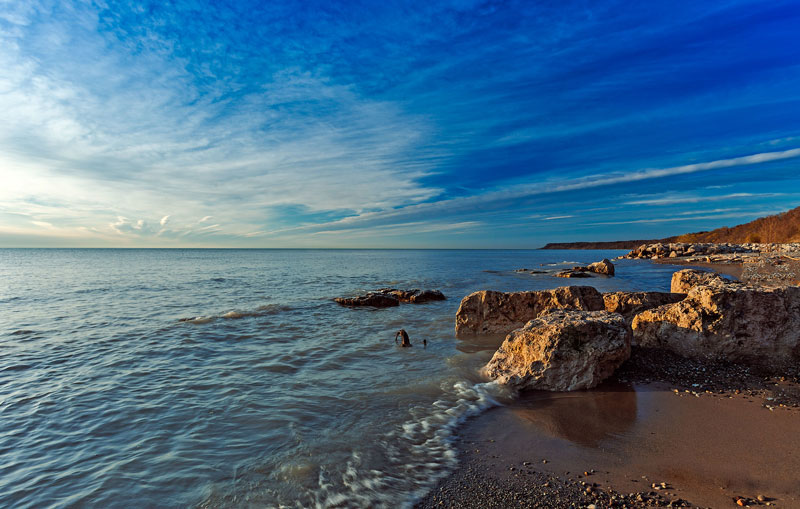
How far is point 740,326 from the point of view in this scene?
6812 mm

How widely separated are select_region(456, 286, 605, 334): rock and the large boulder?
4.10 meters

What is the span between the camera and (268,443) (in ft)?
16.9

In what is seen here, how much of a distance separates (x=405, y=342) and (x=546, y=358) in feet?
15.5

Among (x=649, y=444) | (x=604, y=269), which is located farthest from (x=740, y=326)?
(x=604, y=269)

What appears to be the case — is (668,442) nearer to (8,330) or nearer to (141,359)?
(141,359)

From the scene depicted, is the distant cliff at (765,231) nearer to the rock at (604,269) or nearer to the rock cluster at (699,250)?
the rock cluster at (699,250)

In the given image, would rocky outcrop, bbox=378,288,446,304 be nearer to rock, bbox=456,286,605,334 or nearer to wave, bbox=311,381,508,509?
rock, bbox=456,286,605,334

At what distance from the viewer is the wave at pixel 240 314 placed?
1427cm

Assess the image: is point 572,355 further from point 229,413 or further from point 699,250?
point 699,250

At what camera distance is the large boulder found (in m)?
6.47

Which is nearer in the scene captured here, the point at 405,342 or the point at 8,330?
the point at 405,342

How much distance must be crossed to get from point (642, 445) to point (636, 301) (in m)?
6.20

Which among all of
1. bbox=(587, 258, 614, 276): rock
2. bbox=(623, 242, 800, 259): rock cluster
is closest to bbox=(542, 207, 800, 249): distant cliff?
bbox=(623, 242, 800, 259): rock cluster

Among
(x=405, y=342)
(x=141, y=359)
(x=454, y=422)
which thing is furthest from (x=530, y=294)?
(x=141, y=359)
